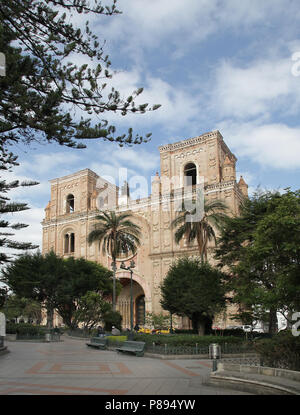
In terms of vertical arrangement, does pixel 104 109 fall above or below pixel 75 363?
above

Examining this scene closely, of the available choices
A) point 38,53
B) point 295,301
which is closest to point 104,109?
point 38,53

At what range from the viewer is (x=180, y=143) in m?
36.6

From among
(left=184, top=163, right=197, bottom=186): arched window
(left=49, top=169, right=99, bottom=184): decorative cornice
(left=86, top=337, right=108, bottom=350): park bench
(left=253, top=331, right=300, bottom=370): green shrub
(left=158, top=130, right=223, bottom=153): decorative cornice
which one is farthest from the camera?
(left=49, top=169, right=99, bottom=184): decorative cornice

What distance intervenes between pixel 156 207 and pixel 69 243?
10797mm

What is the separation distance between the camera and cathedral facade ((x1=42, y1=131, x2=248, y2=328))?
1318 inches

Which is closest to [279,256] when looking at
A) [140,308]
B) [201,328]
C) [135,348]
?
[135,348]

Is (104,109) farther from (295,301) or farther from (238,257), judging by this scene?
(238,257)

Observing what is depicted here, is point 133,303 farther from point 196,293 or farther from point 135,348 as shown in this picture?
point 135,348

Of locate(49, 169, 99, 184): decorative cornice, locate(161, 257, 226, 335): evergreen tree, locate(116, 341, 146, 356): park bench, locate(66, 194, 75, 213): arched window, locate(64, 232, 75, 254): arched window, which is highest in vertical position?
locate(49, 169, 99, 184): decorative cornice

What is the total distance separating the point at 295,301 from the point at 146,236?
89.0 feet

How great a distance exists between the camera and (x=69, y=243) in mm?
40812

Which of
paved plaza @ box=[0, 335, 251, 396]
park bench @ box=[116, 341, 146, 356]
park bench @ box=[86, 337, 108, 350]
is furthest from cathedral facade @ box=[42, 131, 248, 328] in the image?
paved plaza @ box=[0, 335, 251, 396]

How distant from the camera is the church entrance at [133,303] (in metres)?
37.8

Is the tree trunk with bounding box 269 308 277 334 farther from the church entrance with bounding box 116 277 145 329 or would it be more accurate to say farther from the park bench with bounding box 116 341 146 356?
the church entrance with bounding box 116 277 145 329
